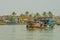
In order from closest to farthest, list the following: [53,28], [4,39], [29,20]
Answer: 1. [4,39]
2. [29,20]
3. [53,28]

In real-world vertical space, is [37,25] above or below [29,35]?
above

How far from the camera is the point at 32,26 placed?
832 centimetres

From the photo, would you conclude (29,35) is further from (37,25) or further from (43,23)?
(43,23)

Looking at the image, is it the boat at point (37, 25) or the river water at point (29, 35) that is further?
the boat at point (37, 25)

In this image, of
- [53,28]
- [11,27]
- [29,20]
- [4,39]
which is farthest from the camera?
Answer: [11,27]

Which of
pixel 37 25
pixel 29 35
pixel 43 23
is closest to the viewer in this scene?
pixel 29 35

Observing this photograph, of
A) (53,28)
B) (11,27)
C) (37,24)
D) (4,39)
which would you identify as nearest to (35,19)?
(37,24)

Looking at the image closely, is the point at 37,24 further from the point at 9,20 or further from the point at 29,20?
the point at 9,20

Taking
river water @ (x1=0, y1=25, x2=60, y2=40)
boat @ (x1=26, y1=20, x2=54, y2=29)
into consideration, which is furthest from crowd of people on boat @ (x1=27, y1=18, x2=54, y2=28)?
river water @ (x1=0, y1=25, x2=60, y2=40)

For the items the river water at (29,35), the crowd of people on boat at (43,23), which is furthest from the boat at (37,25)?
the river water at (29,35)

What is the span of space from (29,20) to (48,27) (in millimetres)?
775

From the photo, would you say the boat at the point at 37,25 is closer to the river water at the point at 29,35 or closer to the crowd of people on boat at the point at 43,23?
the crowd of people on boat at the point at 43,23

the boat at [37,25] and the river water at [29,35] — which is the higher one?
the boat at [37,25]

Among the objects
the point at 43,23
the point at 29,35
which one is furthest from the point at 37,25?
the point at 29,35
